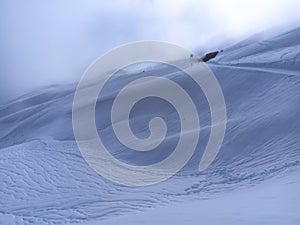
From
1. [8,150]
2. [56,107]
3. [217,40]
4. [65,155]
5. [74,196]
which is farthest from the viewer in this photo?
[217,40]

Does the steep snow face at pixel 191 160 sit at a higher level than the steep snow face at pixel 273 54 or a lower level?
lower

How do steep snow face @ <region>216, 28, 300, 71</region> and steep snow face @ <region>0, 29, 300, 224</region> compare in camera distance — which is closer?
steep snow face @ <region>0, 29, 300, 224</region>

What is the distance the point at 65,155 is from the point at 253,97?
2975 mm

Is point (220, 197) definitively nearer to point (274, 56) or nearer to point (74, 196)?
point (74, 196)

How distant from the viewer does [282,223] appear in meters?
3.01

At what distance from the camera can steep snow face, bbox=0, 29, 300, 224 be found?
169 inches

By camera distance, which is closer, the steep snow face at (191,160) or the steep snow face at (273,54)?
the steep snow face at (191,160)

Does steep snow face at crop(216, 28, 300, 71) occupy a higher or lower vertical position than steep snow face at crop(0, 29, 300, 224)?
higher

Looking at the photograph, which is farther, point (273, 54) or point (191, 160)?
point (273, 54)

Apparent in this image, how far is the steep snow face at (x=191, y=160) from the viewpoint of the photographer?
4.29 meters

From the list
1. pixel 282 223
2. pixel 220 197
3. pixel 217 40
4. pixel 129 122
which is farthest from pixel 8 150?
pixel 217 40

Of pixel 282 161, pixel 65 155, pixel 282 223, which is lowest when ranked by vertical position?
pixel 282 223

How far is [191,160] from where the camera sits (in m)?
5.77

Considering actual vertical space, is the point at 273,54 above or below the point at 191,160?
above
